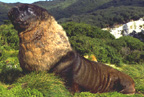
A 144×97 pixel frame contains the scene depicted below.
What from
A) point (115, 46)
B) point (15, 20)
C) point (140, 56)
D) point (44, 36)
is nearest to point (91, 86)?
point (44, 36)

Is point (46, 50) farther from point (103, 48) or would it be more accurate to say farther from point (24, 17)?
point (103, 48)

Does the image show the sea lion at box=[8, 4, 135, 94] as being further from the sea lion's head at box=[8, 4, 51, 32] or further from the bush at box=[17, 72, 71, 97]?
the bush at box=[17, 72, 71, 97]

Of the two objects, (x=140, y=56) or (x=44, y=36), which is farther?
(x=140, y=56)

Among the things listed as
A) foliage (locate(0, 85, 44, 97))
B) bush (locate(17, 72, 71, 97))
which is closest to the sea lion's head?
bush (locate(17, 72, 71, 97))

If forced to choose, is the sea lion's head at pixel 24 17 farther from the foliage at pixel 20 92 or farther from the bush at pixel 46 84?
the foliage at pixel 20 92

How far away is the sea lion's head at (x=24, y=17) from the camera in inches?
157

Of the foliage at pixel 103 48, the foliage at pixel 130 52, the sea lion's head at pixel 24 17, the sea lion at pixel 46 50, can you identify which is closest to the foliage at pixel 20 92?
the sea lion at pixel 46 50

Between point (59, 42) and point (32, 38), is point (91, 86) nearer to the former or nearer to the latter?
point (59, 42)

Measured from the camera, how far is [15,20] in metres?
4.02

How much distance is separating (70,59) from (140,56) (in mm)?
12933

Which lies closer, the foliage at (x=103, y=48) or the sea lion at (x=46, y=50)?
the sea lion at (x=46, y=50)

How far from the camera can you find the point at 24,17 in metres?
4.02

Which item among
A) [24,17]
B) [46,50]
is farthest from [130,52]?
[24,17]

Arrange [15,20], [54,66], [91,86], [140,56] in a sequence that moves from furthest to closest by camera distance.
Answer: [140,56] < [91,86] < [54,66] < [15,20]
